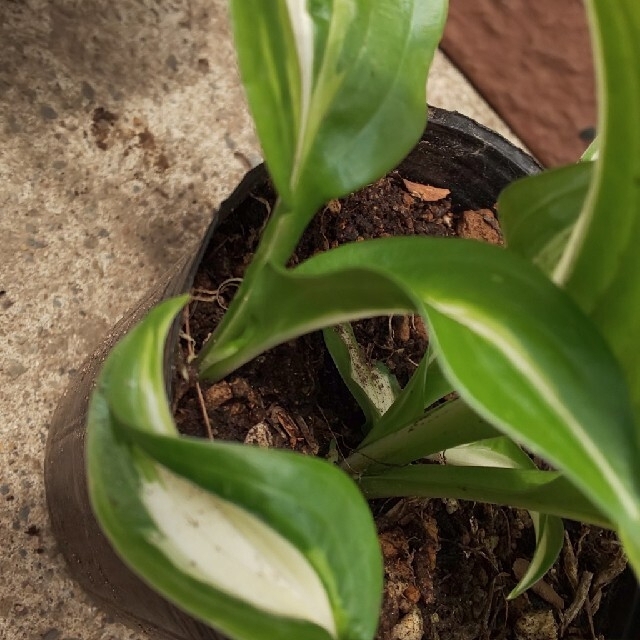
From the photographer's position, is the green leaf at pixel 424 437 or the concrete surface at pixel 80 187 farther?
the concrete surface at pixel 80 187

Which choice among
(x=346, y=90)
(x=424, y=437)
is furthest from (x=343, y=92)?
(x=424, y=437)

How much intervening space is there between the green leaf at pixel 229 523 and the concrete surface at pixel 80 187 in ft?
1.42

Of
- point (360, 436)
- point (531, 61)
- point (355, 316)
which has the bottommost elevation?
point (360, 436)

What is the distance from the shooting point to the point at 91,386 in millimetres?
558

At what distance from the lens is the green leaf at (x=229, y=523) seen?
0.34m

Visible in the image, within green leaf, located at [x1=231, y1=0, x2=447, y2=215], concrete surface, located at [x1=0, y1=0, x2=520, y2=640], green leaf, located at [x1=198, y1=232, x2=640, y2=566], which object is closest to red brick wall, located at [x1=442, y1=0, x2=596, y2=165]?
concrete surface, located at [x1=0, y1=0, x2=520, y2=640]

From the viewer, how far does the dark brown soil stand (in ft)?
1.84

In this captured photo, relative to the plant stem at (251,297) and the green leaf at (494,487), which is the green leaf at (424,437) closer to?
the green leaf at (494,487)

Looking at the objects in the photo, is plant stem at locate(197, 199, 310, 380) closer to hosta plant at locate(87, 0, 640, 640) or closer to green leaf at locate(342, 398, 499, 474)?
hosta plant at locate(87, 0, 640, 640)

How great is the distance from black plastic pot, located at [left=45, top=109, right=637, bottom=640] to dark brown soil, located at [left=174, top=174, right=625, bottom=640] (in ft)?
0.08

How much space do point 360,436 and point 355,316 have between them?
10.3 inches

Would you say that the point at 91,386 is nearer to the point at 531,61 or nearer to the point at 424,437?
the point at 424,437

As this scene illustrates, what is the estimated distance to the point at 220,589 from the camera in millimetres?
344

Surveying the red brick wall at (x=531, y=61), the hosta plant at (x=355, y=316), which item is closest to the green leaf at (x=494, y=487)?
the hosta plant at (x=355, y=316)
